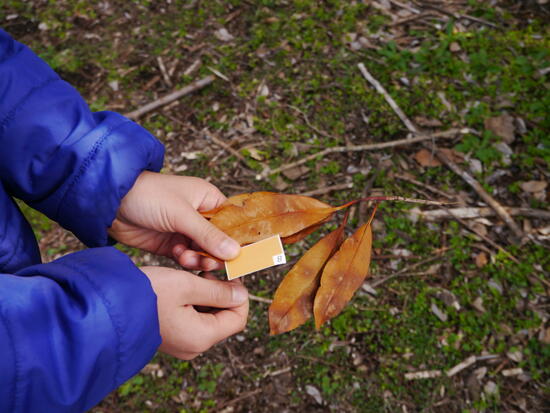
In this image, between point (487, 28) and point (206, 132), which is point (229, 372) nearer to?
point (206, 132)

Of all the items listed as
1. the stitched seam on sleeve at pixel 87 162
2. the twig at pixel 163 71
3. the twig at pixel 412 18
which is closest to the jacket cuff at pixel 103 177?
the stitched seam on sleeve at pixel 87 162

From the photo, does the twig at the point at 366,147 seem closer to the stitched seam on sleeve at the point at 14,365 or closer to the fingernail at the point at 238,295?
the fingernail at the point at 238,295

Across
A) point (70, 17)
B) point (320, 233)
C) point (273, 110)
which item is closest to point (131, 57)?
point (70, 17)

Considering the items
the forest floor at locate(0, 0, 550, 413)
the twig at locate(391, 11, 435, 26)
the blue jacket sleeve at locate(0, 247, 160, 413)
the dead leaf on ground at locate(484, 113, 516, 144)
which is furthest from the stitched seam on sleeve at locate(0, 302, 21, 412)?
the twig at locate(391, 11, 435, 26)

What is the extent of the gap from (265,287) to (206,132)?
3.83ft

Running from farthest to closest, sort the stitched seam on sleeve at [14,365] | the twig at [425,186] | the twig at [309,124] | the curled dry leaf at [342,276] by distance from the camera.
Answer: the twig at [309,124]
the twig at [425,186]
the curled dry leaf at [342,276]
the stitched seam on sleeve at [14,365]

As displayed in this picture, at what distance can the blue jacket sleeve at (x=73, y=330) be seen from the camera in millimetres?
1038

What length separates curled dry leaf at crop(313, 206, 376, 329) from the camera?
131cm

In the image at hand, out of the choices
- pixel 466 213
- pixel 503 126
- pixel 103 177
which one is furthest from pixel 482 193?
pixel 103 177

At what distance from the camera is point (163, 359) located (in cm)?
243

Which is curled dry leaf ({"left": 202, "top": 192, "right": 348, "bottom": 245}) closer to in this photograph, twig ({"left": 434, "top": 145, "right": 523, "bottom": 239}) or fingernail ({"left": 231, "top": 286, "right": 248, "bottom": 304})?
fingernail ({"left": 231, "top": 286, "right": 248, "bottom": 304})

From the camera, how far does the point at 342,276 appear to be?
4.39 feet

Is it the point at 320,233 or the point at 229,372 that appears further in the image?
the point at 320,233

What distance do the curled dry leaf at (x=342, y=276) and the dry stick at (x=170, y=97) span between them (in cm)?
216
